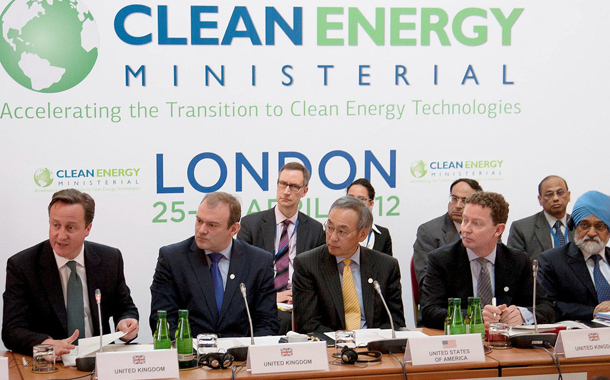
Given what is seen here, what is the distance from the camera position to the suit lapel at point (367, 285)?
3953 millimetres

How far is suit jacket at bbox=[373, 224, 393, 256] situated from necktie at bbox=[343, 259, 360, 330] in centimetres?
151

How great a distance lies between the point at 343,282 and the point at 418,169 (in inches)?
87.9

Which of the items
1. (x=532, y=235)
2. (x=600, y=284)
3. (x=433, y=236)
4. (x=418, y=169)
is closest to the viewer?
(x=600, y=284)

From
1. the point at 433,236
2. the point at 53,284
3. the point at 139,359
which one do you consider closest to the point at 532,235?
the point at 433,236

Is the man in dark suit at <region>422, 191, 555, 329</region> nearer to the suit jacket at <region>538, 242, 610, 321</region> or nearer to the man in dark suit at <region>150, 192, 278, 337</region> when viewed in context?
the suit jacket at <region>538, 242, 610, 321</region>

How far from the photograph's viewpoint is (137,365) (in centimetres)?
284

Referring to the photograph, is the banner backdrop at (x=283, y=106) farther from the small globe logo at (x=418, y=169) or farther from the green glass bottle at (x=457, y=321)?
the green glass bottle at (x=457, y=321)

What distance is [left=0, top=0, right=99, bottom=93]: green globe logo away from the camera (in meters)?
5.37

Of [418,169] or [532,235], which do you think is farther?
[418,169]

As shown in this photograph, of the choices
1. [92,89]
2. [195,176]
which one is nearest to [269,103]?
[195,176]

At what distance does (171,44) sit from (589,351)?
12.0 ft

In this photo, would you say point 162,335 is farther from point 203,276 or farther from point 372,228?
point 372,228

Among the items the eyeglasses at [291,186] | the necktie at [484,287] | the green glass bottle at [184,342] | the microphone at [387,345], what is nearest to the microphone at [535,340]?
the microphone at [387,345]

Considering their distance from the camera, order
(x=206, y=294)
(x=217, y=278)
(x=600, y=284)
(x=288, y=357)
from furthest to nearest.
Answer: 1. (x=600, y=284)
2. (x=217, y=278)
3. (x=206, y=294)
4. (x=288, y=357)
